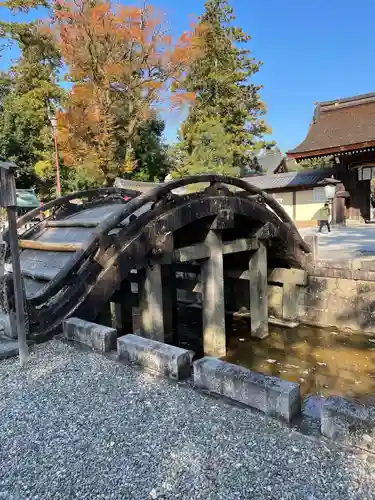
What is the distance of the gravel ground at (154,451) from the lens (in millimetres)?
2145

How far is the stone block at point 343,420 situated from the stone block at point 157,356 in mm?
1331

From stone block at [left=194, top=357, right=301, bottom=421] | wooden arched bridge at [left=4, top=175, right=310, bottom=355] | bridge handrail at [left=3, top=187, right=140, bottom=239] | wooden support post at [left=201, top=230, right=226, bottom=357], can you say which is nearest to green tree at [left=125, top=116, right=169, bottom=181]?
bridge handrail at [left=3, top=187, right=140, bottom=239]

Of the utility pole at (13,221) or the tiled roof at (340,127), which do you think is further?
the tiled roof at (340,127)

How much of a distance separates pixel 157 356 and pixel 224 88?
25.8m

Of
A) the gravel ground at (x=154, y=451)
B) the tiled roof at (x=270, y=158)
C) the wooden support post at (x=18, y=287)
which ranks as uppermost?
the tiled roof at (x=270, y=158)

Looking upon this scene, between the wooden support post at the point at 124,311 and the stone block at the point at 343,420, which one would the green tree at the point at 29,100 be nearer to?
the wooden support post at the point at 124,311

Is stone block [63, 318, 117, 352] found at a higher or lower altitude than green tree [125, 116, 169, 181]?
lower

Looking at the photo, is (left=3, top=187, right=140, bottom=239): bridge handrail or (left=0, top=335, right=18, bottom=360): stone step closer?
(left=0, top=335, right=18, bottom=360): stone step

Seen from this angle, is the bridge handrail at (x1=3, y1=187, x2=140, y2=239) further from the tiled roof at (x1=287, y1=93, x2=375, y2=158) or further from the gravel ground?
the tiled roof at (x1=287, y1=93, x2=375, y2=158)

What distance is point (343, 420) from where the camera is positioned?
8.17 feet

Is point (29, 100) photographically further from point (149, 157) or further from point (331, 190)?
point (331, 190)

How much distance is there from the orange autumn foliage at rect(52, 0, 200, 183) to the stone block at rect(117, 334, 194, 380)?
67.4 feet

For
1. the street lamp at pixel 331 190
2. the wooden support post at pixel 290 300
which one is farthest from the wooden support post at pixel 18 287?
the street lamp at pixel 331 190

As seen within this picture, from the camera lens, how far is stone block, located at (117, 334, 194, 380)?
348cm
